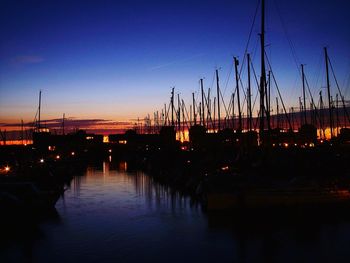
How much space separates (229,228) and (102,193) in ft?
71.3

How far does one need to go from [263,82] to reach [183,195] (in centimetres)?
1288

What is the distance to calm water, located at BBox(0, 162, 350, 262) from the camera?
19.2 m

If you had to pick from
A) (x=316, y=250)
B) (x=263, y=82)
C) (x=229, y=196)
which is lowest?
(x=316, y=250)

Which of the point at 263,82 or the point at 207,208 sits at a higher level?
the point at 263,82

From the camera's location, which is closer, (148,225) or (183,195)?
(148,225)

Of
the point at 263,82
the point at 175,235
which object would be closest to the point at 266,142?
the point at 263,82

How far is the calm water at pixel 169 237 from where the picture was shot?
63.1ft

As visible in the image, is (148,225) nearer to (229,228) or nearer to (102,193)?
(229,228)

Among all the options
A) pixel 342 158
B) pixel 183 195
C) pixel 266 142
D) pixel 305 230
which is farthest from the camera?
pixel 342 158

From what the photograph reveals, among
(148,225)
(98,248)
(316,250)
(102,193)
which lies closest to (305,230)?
(316,250)

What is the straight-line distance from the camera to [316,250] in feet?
65.1

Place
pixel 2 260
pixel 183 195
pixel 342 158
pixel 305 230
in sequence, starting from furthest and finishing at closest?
A: pixel 342 158, pixel 183 195, pixel 305 230, pixel 2 260

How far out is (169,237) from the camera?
22797 millimetres

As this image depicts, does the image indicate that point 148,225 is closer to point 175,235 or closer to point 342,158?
point 175,235
